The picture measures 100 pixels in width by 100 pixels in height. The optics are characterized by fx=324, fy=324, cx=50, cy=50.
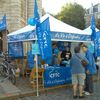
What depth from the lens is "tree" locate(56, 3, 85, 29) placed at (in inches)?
2622

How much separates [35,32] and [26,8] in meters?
14.1

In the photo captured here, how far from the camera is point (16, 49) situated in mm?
16172

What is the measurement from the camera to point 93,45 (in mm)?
15445

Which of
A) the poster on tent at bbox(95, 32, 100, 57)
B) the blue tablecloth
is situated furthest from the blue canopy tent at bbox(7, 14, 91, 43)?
the blue tablecloth

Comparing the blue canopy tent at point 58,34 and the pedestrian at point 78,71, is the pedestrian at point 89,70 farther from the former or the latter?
the blue canopy tent at point 58,34

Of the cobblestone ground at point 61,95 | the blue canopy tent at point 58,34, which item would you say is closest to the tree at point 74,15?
the blue canopy tent at point 58,34

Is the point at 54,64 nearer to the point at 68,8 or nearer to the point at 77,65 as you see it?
the point at 77,65

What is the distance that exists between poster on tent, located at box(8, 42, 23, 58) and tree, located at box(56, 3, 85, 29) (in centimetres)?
5033

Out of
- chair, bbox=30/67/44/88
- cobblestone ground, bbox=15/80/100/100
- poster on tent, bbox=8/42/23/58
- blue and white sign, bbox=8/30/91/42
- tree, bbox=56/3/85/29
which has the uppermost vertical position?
tree, bbox=56/3/85/29

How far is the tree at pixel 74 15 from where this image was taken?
66.6m

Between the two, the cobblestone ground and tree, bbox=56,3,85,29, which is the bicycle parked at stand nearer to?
the cobblestone ground

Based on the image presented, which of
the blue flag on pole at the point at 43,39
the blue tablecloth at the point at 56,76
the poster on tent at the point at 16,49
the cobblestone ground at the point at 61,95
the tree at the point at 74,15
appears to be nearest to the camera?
the cobblestone ground at the point at 61,95

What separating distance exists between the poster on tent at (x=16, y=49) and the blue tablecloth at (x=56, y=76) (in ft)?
10.7

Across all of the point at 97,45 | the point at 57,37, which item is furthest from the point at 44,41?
the point at 97,45
